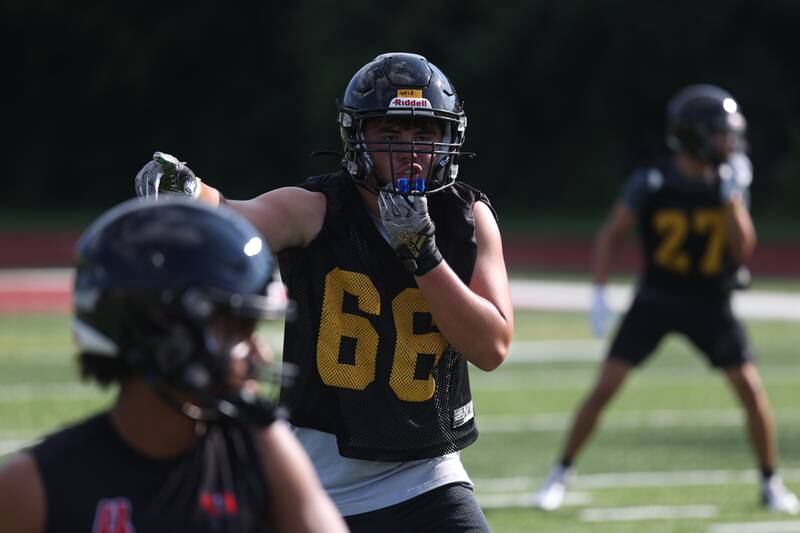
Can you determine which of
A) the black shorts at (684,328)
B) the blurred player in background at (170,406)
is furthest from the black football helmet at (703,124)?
the blurred player in background at (170,406)

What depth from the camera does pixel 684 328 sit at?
790cm

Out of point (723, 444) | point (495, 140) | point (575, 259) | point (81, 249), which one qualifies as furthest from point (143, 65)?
point (81, 249)

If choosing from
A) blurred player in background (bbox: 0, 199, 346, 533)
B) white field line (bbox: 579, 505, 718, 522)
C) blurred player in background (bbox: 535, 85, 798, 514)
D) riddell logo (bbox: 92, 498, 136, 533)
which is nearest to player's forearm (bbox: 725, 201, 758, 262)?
blurred player in background (bbox: 535, 85, 798, 514)

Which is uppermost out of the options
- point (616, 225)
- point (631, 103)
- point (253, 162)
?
point (616, 225)

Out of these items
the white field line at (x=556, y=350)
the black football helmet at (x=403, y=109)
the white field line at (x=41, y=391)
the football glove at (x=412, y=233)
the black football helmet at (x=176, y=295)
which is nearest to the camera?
the black football helmet at (x=176, y=295)

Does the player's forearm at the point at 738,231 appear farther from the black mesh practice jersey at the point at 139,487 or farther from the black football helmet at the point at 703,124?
the black mesh practice jersey at the point at 139,487

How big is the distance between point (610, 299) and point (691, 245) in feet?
32.3

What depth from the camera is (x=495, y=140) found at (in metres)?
33.1

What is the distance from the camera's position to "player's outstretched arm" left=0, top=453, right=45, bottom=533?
2404 mm

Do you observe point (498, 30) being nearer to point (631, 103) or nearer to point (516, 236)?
point (631, 103)

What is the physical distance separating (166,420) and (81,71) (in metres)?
35.1

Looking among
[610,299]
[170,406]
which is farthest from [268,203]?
[610,299]

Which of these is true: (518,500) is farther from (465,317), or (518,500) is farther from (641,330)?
(465,317)

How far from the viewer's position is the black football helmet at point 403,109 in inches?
152
